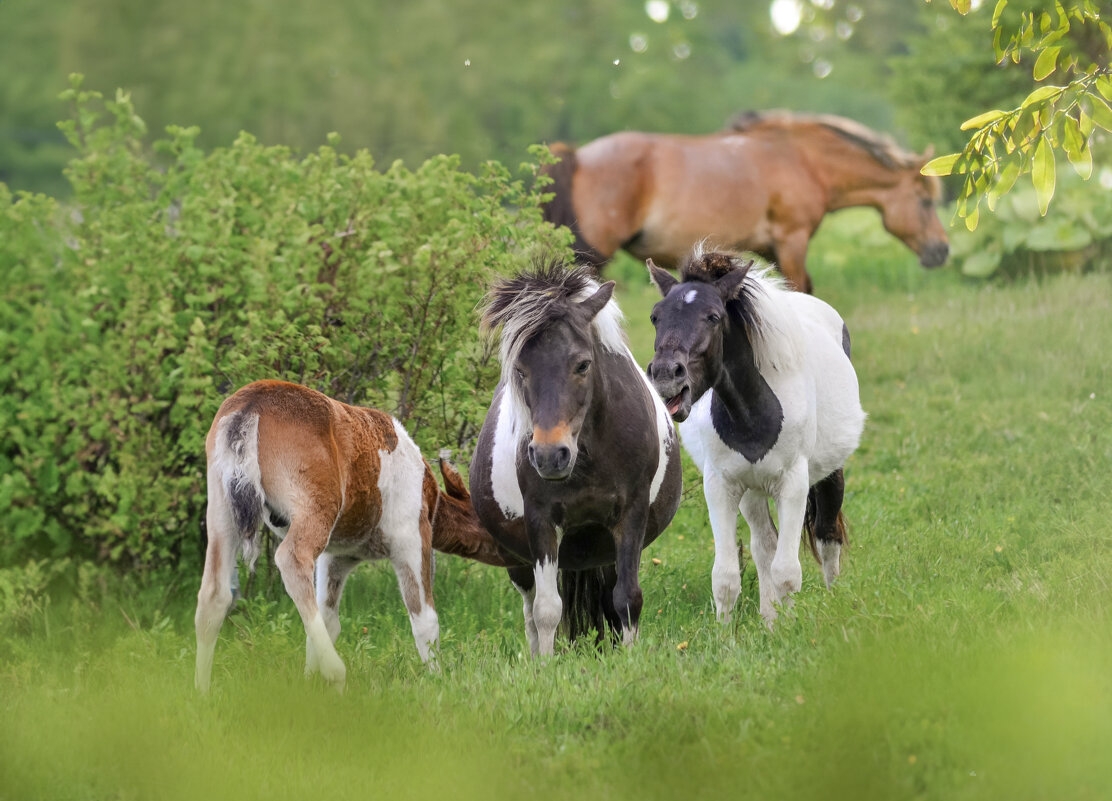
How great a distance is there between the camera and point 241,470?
17.8ft

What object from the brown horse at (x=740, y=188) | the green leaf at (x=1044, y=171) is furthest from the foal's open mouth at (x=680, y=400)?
the brown horse at (x=740, y=188)

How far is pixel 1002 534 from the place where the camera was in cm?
768

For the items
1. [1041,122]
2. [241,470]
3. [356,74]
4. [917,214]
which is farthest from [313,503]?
[356,74]

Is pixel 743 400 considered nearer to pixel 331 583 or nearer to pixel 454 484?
pixel 454 484

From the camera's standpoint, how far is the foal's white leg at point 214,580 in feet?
17.5

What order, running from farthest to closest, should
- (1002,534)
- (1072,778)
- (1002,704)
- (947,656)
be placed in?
(1002,534) → (947,656) → (1002,704) → (1072,778)

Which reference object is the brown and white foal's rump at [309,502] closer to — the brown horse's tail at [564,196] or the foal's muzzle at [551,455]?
the foal's muzzle at [551,455]

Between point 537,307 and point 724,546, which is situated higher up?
point 537,307

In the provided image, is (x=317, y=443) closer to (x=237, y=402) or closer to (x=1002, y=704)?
(x=237, y=402)

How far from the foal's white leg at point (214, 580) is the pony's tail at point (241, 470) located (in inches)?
1.7

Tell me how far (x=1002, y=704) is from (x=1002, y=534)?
3.47 m

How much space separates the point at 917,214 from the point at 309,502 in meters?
9.79

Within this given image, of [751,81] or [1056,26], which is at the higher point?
[751,81]

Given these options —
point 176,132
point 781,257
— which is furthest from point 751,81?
point 176,132
